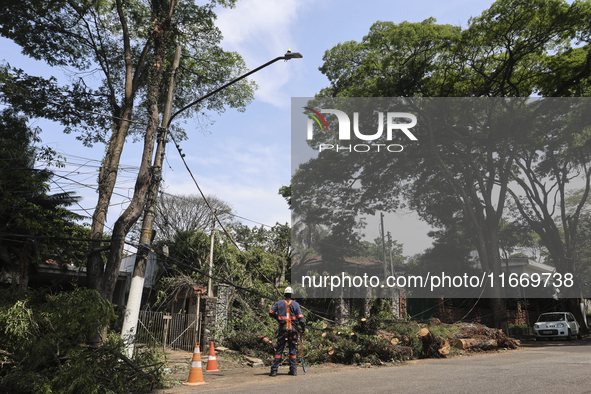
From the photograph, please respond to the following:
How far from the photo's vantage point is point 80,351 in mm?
6480

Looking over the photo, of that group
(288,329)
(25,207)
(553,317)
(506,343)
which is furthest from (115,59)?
(553,317)

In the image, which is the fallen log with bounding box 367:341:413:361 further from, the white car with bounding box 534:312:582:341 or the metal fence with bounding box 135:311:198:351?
the white car with bounding box 534:312:582:341

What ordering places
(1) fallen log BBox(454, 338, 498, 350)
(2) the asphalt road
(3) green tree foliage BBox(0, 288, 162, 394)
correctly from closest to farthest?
1. (3) green tree foliage BBox(0, 288, 162, 394)
2. (2) the asphalt road
3. (1) fallen log BBox(454, 338, 498, 350)

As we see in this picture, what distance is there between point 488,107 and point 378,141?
19.2ft

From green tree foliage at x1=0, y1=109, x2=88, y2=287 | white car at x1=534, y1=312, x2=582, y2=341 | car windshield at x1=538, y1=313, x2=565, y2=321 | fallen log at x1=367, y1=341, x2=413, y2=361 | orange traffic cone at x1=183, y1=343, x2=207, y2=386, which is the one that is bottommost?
orange traffic cone at x1=183, y1=343, x2=207, y2=386

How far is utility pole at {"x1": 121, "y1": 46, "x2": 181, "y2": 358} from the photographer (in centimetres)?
804

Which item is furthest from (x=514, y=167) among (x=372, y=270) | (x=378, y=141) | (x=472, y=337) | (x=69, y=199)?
(x=69, y=199)

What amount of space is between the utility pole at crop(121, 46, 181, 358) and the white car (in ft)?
68.2

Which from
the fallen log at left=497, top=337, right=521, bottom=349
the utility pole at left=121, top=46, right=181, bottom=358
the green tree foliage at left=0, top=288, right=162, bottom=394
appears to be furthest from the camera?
the fallen log at left=497, top=337, right=521, bottom=349

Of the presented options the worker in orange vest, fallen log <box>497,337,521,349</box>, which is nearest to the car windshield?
fallen log <box>497,337,521,349</box>

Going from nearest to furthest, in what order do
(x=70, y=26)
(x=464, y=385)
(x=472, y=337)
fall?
(x=464, y=385) < (x=70, y=26) < (x=472, y=337)

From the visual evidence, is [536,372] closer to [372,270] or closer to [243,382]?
[243,382]

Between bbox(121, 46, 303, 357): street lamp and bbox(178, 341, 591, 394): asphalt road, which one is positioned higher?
bbox(121, 46, 303, 357): street lamp

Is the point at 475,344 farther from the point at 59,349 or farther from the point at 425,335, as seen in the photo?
the point at 59,349
